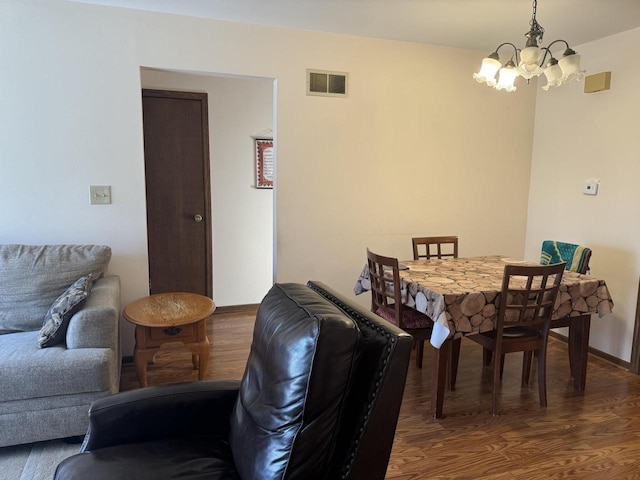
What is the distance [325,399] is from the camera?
120 centimetres

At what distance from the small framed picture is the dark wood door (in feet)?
1.75

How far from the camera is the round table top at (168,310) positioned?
2539 millimetres

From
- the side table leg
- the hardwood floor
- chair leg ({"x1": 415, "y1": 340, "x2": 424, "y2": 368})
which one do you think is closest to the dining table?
the hardwood floor

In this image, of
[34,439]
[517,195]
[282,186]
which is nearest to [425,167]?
[517,195]

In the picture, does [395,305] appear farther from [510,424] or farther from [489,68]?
[489,68]

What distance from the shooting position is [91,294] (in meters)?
2.54

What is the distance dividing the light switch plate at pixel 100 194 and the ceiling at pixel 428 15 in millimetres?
1164

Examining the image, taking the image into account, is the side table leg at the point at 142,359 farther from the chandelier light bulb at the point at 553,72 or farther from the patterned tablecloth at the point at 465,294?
the chandelier light bulb at the point at 553,72

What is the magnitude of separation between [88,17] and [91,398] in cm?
232

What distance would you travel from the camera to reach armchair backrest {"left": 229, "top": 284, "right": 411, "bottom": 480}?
1199 mm

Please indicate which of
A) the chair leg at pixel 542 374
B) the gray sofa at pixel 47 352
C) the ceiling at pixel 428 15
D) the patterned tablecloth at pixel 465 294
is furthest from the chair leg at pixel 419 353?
the ceiling at pixel 428 15

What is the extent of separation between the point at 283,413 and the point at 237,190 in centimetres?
347

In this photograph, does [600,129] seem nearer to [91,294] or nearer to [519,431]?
[519,431]

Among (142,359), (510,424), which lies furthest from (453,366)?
(142,359)
